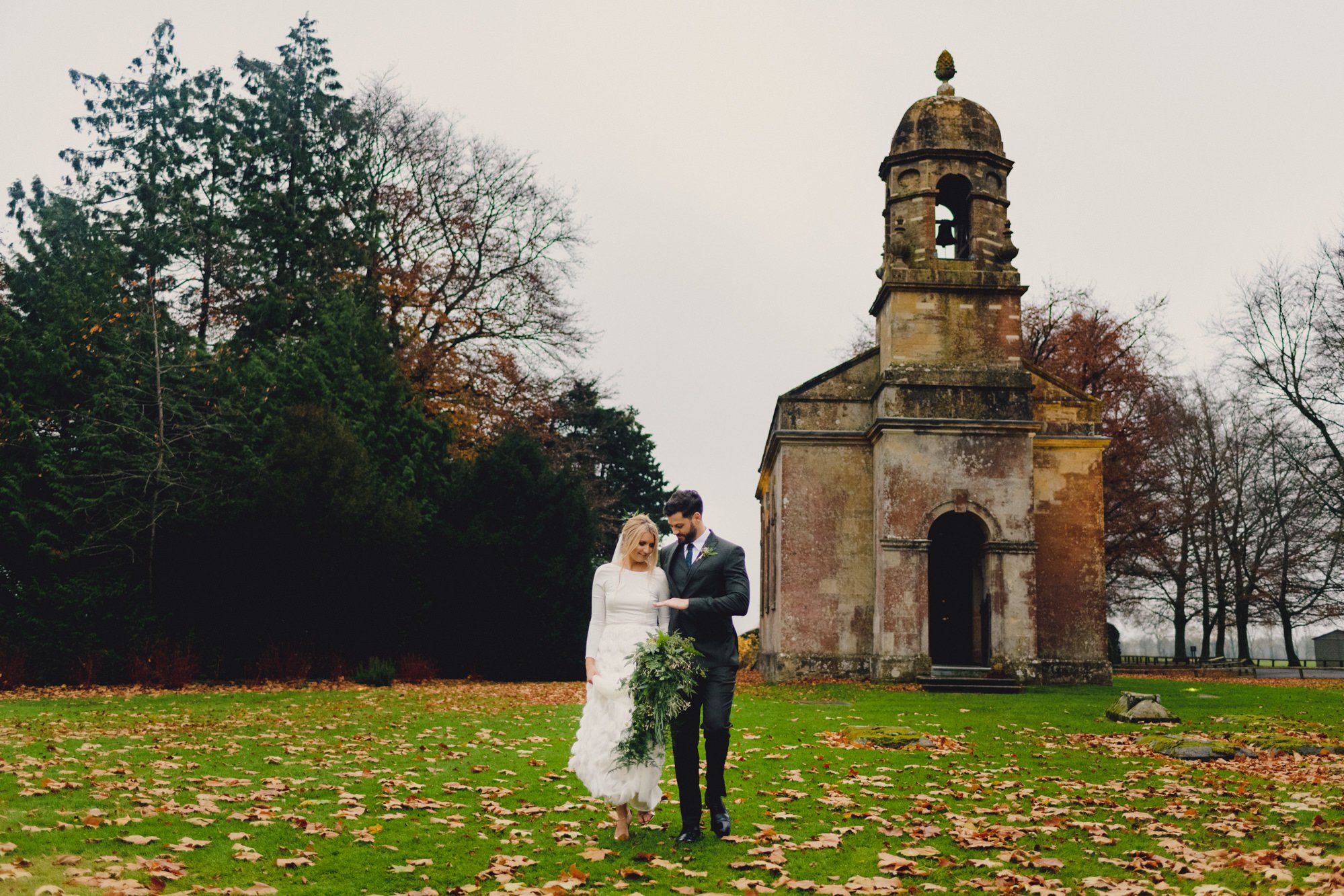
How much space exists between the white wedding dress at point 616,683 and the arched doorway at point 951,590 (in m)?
18.7

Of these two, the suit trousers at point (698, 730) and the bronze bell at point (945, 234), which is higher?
the bronze bell at point (945, 234)

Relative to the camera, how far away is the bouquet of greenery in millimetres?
6469

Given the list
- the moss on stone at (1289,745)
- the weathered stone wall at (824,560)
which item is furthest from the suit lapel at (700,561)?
the weathered stone wall at (824,560)

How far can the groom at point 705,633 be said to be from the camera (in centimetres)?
679

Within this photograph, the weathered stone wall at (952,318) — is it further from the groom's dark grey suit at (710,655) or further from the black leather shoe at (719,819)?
the black leather shoe at (719,819)

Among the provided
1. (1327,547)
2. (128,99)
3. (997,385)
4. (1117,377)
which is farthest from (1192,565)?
(128,99)

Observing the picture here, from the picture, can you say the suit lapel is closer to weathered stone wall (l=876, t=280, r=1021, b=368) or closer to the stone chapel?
the stone chapel

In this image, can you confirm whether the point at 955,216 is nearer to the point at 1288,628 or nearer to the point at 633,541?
the point at 633,541

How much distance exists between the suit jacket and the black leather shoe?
933 mm

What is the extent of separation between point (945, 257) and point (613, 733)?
18.7 meters

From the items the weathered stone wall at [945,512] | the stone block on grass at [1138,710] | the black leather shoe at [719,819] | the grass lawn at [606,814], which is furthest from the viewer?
the weathered stone wall at [945,512]

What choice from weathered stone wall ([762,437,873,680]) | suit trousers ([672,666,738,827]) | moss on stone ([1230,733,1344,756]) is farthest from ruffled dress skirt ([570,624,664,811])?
weathered stone wall ([762,437,873,680])

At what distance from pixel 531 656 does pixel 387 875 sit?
20721mm

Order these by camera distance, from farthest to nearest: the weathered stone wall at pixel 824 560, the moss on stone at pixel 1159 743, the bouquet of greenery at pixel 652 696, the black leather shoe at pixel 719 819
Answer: the weathered stone wall at pixel 824 560 → the moss on stone at pixel 1159 743 → the black leather shoe at pixel 719 819 → the bouquet of greenery at pixel 652 696
